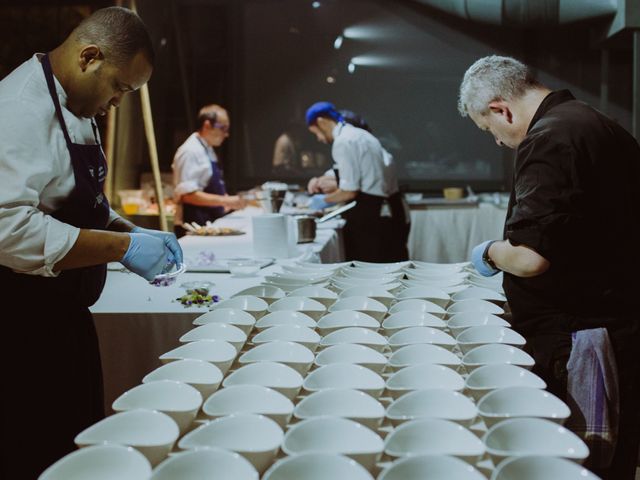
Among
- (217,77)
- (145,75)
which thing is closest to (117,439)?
(145,75)

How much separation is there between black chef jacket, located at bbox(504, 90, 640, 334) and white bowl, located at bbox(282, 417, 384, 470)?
84 cm

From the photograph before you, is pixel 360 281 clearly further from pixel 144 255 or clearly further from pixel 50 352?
pixel 50 352

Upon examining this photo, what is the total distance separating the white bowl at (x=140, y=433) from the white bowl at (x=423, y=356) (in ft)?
1.72

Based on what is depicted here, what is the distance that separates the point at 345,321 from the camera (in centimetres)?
177

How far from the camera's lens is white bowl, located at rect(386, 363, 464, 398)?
4.25 feet

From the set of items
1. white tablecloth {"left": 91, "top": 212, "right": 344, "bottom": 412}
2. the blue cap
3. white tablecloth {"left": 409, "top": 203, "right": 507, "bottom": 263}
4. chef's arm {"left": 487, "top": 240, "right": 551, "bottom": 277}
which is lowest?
white tablecloth {"left": 409, "top": 203, "right": 507, "bottom": 263}

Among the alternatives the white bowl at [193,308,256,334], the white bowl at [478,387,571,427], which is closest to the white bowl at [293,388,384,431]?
the white bowl at [478,387,571,427]

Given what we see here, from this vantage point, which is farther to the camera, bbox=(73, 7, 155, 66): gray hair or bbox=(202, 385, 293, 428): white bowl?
bbox=(73, 7, 155, 66): gray hair

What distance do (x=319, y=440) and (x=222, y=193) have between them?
449cm

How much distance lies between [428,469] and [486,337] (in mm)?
673

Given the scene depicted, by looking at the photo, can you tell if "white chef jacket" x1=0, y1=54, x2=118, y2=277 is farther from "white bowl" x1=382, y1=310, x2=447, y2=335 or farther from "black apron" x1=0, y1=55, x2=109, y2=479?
"white bowl" x1=382, y1=310, x2=447, y2=335

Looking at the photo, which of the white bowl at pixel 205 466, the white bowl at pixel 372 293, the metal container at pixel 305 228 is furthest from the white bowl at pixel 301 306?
the metal container at pixel 305 228

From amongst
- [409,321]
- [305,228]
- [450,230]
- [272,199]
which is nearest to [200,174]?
[272,199]

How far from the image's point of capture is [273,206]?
4.04 metres
